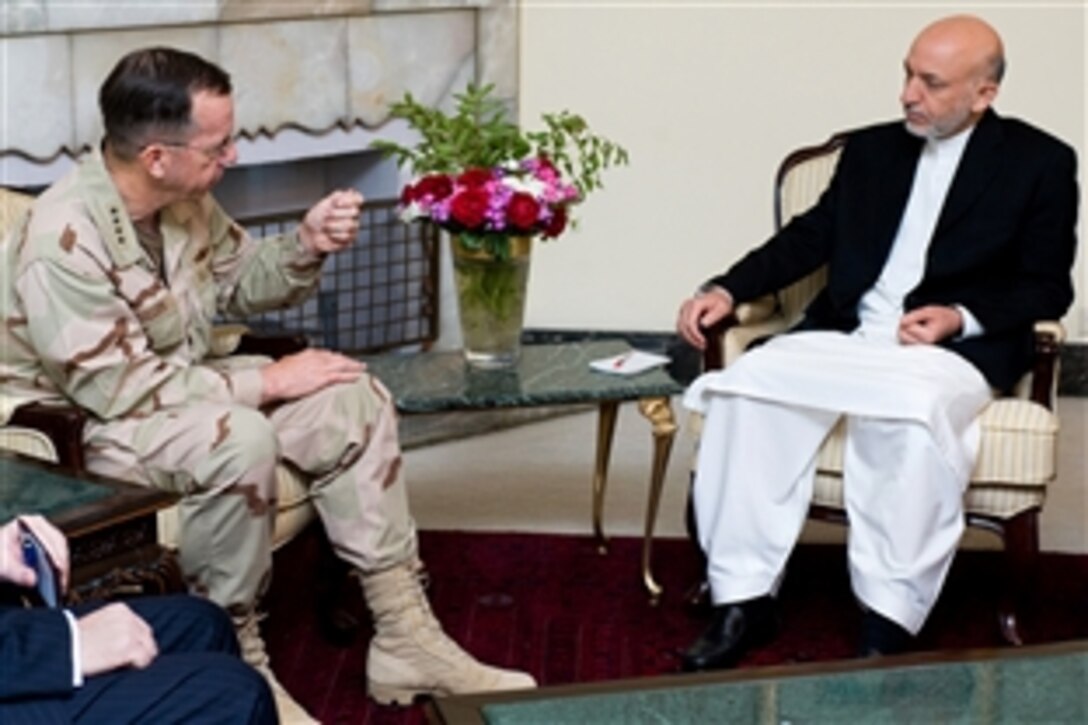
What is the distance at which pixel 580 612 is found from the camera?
4516 mm

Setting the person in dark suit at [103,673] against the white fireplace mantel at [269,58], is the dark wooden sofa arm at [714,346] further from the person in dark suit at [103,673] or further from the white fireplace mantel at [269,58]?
the person in dark suit at [103,673]

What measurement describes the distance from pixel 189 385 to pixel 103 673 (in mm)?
1123

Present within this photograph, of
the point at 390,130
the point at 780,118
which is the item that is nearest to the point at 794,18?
the point at 780,118

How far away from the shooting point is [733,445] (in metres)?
4.23

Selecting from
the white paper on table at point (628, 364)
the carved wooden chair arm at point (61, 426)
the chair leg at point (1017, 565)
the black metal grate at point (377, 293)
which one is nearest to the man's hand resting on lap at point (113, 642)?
the carved wooden chair arm at point (61, 426)

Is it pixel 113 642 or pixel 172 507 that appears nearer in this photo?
pixel 113 642

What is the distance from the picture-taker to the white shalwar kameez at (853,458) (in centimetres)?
404

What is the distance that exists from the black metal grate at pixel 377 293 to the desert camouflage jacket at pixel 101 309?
74.7 inches

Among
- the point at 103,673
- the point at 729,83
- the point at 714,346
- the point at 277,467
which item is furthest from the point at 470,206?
the point at 729,83

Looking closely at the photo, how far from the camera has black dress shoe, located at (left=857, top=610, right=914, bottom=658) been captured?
13.4ft

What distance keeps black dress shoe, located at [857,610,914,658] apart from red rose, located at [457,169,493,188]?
48.0 inches

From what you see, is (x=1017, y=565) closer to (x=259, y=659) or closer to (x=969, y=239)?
(x=969, y=239)

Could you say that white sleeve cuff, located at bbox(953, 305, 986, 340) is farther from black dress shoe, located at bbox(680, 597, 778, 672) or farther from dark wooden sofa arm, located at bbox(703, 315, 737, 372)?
black dress shoe, located at bbox(680, 597, 778, 672)

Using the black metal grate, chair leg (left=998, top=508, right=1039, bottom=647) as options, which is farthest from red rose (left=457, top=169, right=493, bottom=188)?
the black metal grate
